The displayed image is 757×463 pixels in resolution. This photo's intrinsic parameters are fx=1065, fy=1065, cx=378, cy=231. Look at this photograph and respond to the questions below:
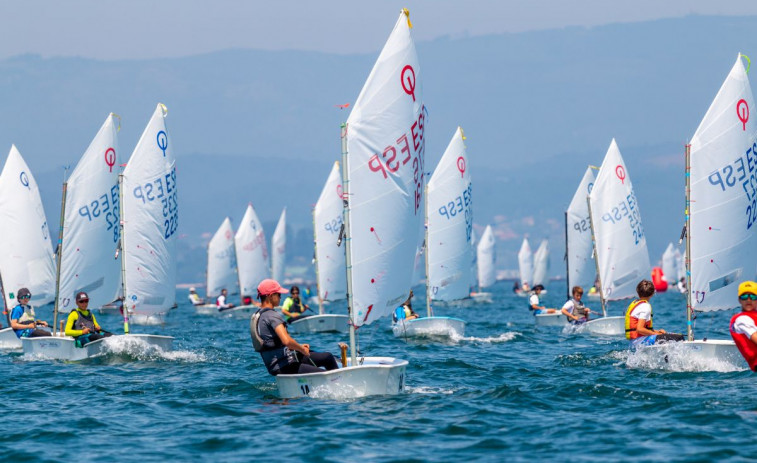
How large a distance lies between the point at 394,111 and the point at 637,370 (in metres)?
6.89

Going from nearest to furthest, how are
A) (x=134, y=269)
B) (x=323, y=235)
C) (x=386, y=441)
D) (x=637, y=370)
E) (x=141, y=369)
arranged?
1. (x=386, y=441)
2. (x=637, y=370)
3. (x=141, y=369)
4. (x=134, y=269)
5. (x=323, y=235)

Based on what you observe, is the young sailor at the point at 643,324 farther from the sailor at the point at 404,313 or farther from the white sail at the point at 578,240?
the white sail at the point at 578,240

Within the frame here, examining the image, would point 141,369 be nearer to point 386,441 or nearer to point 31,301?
point 386,441

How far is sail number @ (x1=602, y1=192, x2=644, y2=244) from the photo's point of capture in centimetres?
3456

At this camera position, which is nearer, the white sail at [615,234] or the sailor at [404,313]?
the sailor at [404,313]

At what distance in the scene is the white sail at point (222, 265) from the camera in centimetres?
6394

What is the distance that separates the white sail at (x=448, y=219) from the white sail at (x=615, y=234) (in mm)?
4247

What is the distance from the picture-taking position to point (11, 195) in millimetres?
31828

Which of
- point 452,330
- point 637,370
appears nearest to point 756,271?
point 637,370

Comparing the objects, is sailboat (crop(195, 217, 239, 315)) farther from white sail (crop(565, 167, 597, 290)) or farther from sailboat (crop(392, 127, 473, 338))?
sailboat (crop(392, 127, 473, 338))

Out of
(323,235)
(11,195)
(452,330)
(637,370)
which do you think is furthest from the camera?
(323,235)

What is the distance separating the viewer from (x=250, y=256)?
61406 mm

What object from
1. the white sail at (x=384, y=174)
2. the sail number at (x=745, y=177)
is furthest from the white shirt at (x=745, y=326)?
the sail number at (x=745, y=177)

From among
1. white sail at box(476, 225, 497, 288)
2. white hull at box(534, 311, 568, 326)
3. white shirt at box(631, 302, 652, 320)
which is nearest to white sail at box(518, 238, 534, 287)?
white sail at box(476, 225, 497, 288)
